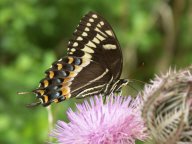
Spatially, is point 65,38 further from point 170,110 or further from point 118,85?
point 170,110

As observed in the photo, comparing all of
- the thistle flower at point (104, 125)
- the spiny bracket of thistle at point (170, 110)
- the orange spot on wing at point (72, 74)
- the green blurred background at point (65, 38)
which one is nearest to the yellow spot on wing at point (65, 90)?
the orange spot on wing at point (72, 74)

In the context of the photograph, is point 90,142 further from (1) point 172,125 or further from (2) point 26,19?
(2) point 26,19

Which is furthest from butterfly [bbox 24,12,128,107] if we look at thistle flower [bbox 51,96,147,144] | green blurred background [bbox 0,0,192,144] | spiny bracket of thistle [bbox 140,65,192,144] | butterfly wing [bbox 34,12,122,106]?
green blurred background [bbox 0,0,192,144]

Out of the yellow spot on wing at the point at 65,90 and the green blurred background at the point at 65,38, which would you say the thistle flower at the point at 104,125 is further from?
the green blurred background at the point at 65,38

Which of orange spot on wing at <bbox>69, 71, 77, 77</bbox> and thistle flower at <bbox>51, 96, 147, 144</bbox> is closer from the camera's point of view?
thistle flower at <bbox>51, 96, 147, 144</bbox>

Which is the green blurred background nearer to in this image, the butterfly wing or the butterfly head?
the butterfly wing

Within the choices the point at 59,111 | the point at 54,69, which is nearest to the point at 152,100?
the point at 54,69
